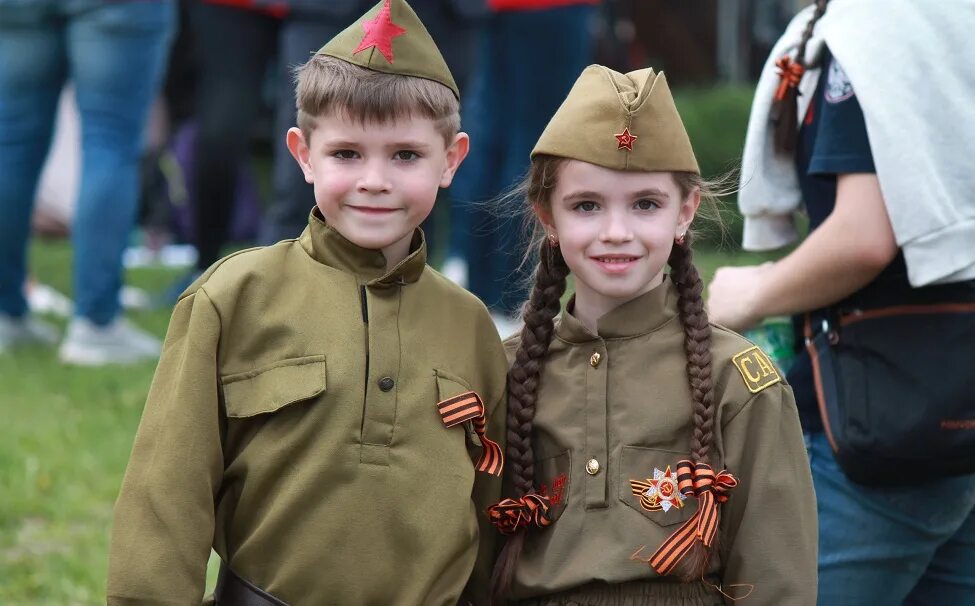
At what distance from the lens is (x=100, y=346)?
5.45 meters

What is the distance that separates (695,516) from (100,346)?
3.53m

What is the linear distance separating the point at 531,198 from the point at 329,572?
2.60ft

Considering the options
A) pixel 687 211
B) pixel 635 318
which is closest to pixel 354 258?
pixel 635 318

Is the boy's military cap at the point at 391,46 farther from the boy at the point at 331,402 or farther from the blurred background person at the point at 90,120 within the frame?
the blurred background person at the point at 90,120

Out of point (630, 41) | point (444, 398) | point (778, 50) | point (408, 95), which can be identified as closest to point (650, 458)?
point (444, 398)

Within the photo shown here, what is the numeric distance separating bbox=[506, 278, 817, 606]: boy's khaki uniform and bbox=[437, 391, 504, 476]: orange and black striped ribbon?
10cm

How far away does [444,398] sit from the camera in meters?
2.49

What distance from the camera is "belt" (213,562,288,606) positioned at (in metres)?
2.39

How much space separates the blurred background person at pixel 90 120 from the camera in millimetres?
5281

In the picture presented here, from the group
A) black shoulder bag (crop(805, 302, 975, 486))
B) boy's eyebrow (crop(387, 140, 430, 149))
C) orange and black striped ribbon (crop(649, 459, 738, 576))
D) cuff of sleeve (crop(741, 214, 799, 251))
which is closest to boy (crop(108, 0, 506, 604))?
boy's eyebrow (crop(387, 140, 430, 149))

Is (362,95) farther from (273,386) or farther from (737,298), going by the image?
(737,298)

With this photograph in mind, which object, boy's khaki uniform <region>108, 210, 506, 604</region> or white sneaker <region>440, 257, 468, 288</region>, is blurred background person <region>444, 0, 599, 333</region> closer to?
white sneaker <region>440, 257, 468, 288</region>

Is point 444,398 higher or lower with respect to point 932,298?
lower

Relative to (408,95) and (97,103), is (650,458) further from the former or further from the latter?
(97,103)
